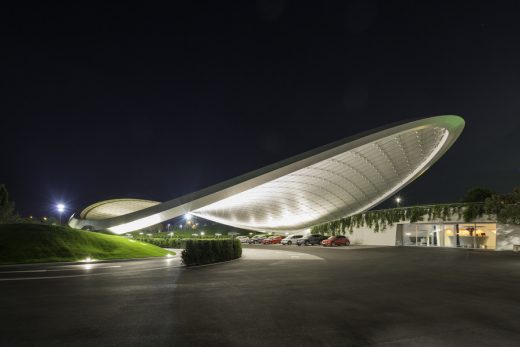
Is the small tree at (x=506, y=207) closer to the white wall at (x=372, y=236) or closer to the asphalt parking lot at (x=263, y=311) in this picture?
the white wall at (x=372, y=236)

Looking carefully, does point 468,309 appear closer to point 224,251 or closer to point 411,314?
point 411,314

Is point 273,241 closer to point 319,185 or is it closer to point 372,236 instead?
point 319,185

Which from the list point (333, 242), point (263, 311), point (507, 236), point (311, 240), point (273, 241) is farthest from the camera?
point (273, 241)

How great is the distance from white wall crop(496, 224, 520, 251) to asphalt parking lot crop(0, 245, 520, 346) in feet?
80.0

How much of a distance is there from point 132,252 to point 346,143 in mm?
18182

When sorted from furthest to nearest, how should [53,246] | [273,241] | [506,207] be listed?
[273,241]
[506,207]
[53,246]

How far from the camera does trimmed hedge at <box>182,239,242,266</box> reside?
61.5 feet

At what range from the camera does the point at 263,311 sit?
25.2 feet

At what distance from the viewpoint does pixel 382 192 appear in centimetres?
5056

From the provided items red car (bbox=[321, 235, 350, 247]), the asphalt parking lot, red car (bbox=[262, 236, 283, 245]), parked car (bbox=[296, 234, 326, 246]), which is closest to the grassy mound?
the asphalt parking lot

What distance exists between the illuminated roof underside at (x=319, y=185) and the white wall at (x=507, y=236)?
32.0 feet

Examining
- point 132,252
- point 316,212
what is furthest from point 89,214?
point 316,212

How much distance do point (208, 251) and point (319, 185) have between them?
92.4 feet

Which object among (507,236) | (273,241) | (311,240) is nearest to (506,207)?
(507,236)
